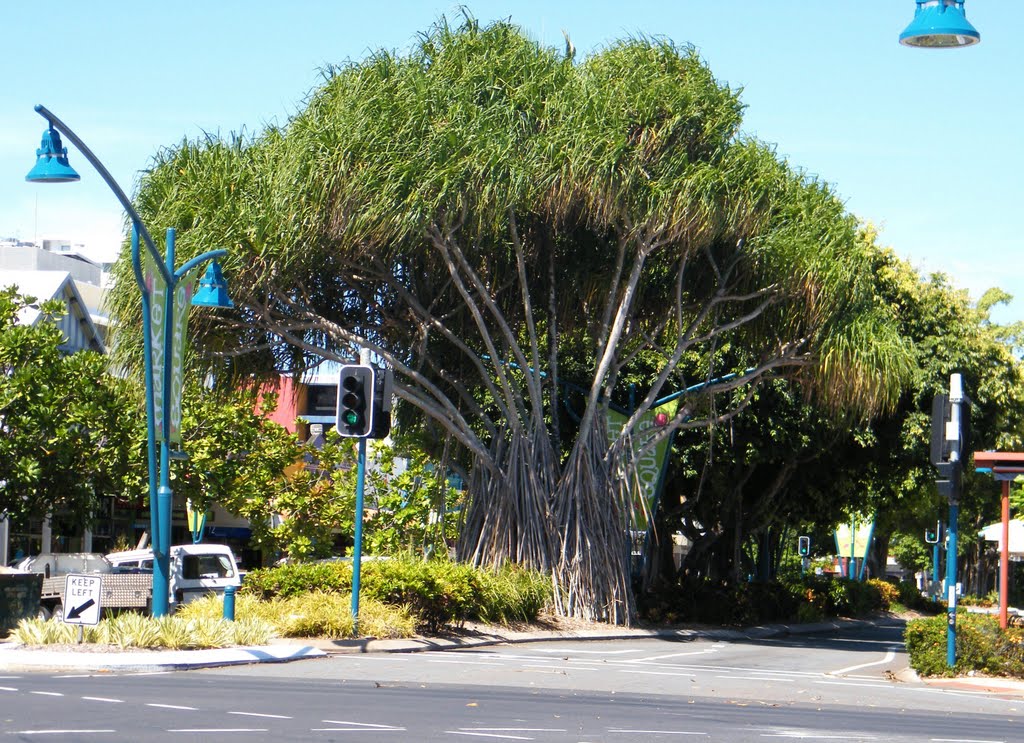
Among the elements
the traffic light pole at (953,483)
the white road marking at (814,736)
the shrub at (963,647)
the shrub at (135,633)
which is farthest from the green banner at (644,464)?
the white road marking at (814,736)

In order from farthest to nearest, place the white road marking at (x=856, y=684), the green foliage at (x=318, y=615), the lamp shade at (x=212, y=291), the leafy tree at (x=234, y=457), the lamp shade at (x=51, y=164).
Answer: the leafy tree at (x=234, y=457)
the green foliage at (x=318, y=615)
the lamp shade at (x=212, y=291)
the white road marking at (x=856, y=684)
the lamp shade at (x=51, y=164)

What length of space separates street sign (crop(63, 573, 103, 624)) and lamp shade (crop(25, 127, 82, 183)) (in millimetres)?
4699

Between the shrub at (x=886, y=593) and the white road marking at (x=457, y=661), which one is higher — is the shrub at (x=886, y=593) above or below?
below

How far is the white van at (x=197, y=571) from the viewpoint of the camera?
91.8ft

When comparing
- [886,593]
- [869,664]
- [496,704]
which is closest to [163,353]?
[496,704]

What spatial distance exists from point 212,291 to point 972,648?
36.0ft

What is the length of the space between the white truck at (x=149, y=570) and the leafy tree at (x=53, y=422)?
1.79 meters

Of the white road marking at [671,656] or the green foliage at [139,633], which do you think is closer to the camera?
the green foliage at [139,633]

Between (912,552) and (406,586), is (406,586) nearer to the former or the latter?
(406,586)

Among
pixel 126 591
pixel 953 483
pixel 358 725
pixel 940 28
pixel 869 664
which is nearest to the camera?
pixel 940 28

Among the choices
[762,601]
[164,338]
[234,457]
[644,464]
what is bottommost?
[762,601]

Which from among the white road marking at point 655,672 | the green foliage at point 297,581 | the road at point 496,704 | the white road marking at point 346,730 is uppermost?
the green foliage at point 297,581

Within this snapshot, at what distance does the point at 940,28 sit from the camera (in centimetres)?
1034

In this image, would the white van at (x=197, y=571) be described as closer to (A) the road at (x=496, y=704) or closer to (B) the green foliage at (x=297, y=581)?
(B) the green foliage at (x=297, y=581)
